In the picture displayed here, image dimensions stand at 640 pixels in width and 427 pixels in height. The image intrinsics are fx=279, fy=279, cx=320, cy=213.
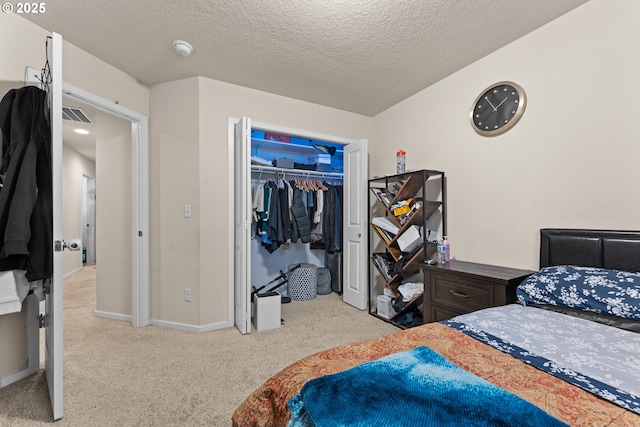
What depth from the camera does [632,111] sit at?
159 centimetres

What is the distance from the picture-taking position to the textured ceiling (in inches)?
69.7

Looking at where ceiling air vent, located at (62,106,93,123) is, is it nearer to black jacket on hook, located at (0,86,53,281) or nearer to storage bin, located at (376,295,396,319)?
black jacket on hook, located at (0,86,53,281)

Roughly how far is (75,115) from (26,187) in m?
2.44

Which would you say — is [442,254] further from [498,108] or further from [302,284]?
[302,284]

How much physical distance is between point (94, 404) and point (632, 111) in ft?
11.5

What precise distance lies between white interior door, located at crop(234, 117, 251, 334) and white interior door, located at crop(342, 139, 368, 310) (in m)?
1.26

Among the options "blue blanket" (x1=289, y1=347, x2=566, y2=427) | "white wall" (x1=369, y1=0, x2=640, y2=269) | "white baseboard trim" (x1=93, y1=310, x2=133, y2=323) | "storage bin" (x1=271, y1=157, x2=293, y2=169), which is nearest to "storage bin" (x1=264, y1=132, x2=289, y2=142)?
"storage bin" (x1=271, y1=157, x2=293, y2=169)

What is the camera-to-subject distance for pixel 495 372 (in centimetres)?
85

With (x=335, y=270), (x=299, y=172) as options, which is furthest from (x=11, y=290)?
(x=335, y=270)

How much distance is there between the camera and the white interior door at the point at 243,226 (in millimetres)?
2549

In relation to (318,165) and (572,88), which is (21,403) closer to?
(318,165)

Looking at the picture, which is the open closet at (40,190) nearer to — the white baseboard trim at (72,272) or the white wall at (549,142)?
the white wall at (549,142)

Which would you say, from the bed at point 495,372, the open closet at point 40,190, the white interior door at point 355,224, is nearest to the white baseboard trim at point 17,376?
the open closet at point 40,190

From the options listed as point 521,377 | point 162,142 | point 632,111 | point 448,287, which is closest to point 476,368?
point 521,377
